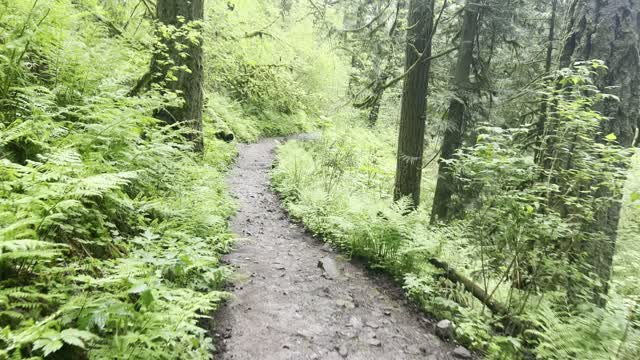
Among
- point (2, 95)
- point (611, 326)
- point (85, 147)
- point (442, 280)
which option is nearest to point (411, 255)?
point (442, 280)

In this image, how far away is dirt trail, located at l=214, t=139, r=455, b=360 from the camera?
380cm

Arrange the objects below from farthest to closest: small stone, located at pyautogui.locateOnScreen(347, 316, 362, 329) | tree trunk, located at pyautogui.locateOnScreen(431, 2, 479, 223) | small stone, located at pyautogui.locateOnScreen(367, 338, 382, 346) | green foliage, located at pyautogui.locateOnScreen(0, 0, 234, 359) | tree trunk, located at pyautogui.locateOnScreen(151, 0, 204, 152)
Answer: tree trunk, located at pyautogui.locateOnScreen(431, 2, 479, 223) → tree trunk, located at pyautogui.locateOnScreen(151, 0, 204, 152) → small stone, located at pyautogui.locateOnScreen(347, 316, 362, 329) → small stone, located at pyautogui.locateOnScreen(367, 338, 382, 346) → green foliage, located at pyautogui.locateOnScreen(0, 0, 234, 359)

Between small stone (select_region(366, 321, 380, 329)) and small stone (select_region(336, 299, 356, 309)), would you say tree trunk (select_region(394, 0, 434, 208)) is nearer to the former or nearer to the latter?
small stone (select_region(336, 299, 356, 309))

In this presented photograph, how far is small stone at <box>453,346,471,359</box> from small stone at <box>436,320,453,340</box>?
0.22 meters

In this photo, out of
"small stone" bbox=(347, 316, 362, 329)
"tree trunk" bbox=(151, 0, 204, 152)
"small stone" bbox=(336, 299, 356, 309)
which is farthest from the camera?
"tree trunk" bbox=(151, 0, 204, 152)

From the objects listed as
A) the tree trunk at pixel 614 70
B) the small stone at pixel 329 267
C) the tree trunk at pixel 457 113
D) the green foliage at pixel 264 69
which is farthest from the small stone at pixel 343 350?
the green foliage at pixel 264 69

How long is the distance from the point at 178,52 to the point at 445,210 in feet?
23.4

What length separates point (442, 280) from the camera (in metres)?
4.99

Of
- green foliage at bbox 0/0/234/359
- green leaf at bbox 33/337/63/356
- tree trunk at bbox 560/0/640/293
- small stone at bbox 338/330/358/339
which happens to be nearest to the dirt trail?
small stone at bbox 338/330/358/339

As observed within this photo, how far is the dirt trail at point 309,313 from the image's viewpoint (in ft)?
12.5

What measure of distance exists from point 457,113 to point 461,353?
6555mm

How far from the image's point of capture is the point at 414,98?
8234 millimetres

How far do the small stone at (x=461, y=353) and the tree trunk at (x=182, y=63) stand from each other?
19.1ft

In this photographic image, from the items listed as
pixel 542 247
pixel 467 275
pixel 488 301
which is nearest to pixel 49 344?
pixel 488 301
